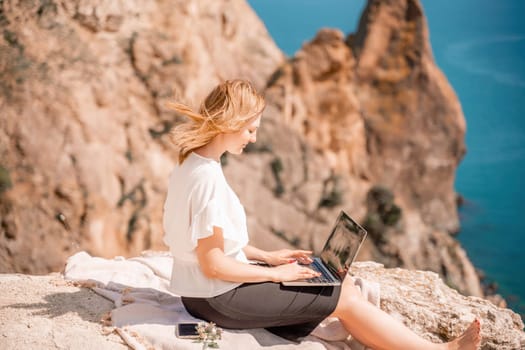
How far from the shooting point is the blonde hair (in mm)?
2562

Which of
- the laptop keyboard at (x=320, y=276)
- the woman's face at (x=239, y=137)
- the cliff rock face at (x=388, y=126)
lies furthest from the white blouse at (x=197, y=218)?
the cliff rock face at (x=388, y=126)

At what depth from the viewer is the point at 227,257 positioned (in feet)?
8.43

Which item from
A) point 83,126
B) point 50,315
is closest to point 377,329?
point 50,315

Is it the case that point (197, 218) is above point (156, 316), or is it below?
above

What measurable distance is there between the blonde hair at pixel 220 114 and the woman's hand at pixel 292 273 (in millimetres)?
690

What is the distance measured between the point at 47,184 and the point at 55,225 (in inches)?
26.5

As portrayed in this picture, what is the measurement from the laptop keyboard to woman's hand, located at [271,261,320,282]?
0.03 meters

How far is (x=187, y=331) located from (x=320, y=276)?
2.28ft

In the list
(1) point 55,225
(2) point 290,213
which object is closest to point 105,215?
(1) point 55,225

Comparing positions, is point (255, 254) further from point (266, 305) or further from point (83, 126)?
point (83, 126)

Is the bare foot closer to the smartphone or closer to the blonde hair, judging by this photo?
the smartphone

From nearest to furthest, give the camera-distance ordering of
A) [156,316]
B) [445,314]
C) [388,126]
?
[156,316] → [445,314] → [388,126]

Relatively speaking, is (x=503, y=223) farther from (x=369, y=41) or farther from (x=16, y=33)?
(x=16, y=33)

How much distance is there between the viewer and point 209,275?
2.57 m
